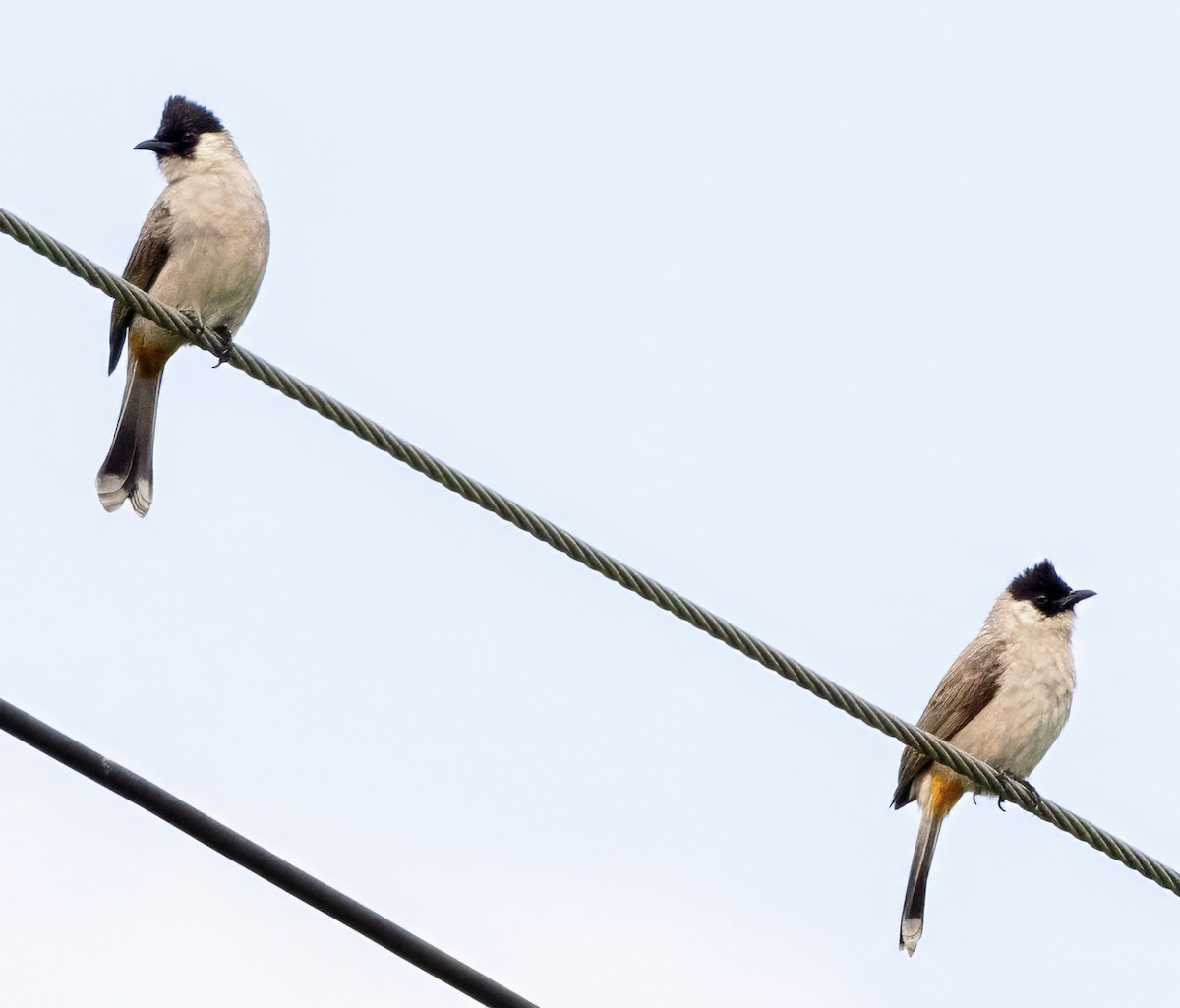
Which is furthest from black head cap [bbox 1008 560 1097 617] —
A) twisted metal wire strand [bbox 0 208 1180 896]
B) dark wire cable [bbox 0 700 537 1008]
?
dark wire cable [bbox 0 700 537 1008]

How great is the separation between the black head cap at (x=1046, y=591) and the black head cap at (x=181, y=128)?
384 cm

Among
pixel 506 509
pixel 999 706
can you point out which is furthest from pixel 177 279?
pixel 999 706

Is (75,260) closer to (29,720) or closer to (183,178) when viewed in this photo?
(29,720)

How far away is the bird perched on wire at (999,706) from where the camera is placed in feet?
24.8

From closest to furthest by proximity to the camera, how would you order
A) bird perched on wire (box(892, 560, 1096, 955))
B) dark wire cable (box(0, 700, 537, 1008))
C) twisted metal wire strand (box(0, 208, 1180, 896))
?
dark wire cable (box(0, 700, 537, 1008)) < twisted metal wire strand (box(0, 208, 1180, 896)) < bird perched on wire (box(892, 560, 1096, 955))

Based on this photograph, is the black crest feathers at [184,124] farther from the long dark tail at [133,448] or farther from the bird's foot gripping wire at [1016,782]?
the bird's foot gripping wire at [1016,782]

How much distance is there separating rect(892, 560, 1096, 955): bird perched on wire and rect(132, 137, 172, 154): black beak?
150 inches

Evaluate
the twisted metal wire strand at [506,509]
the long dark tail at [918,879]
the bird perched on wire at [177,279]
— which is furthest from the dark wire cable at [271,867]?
the long dark tail at [918,879]

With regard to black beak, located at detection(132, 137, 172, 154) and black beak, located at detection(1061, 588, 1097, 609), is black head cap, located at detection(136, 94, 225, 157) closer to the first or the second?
black beak, located at detection(132, 137, 172, 154)

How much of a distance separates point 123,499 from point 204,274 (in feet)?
2.96

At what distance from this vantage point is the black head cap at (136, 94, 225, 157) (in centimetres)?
772

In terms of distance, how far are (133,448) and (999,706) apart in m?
3.49

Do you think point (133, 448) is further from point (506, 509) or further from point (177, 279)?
point (506, 509)

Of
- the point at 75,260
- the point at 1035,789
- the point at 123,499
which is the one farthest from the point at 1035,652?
the point at 75,260
